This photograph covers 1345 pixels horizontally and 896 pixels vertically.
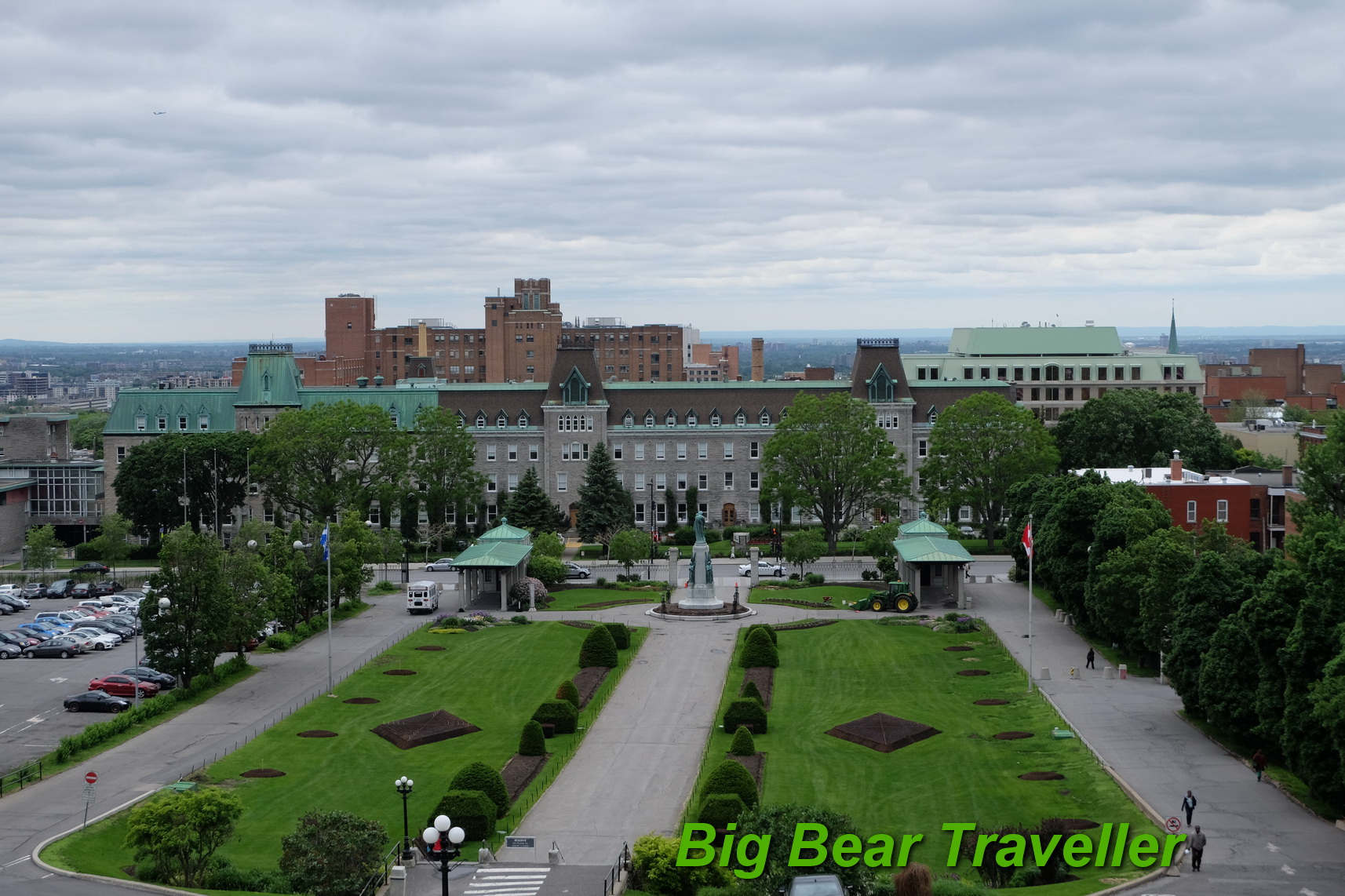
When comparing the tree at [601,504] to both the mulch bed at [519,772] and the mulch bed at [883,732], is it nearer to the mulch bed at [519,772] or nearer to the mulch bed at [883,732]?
the mulch bed at [883,732]

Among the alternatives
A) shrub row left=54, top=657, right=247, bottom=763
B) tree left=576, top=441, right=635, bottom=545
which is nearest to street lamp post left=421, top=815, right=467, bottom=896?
shrub row left=54, top=657, right=247, bottom=763

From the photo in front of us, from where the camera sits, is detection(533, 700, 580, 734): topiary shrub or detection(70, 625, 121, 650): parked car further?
detection(70, 625, 121, 650): parked car

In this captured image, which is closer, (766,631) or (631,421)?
(766,631)

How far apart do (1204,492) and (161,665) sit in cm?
6023

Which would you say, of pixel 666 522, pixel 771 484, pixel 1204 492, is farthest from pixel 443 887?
pixel 666 522

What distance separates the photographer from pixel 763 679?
6800 centimetres

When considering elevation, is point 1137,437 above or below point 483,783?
above

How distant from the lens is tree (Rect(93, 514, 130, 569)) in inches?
4141

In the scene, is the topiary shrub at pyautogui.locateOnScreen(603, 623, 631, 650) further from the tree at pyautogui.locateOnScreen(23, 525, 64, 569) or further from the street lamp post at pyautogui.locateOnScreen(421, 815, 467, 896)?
the tree at pyautogui.locateOnScreen(23, 525, 64, 569)

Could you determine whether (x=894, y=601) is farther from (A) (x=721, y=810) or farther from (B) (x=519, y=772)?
(A) (x=721, y=810)

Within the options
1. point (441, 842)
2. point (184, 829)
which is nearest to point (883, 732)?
point (441, 842)

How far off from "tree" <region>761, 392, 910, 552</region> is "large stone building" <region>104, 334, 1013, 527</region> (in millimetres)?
11879

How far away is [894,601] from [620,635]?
19.1 meters

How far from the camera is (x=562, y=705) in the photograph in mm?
59938
